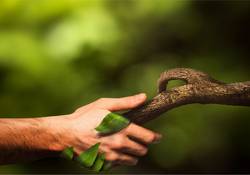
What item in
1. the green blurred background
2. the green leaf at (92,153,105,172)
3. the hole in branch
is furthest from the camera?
the green blurred background

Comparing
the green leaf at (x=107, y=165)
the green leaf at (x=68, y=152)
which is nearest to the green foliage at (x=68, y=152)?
the green leaf at (x=68, y=152)

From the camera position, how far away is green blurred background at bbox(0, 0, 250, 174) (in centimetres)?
228

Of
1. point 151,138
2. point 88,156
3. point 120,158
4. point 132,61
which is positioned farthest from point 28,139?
point 132,61

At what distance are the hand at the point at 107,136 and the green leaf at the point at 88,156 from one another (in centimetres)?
1

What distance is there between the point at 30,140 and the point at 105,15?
2.04 feet

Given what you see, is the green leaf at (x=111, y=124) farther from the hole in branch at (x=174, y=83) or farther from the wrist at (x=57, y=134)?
the hole in branch at (x=174, y=83)

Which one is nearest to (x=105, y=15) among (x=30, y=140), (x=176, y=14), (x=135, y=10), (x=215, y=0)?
(x=135, y=10)

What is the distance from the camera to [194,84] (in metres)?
1.93

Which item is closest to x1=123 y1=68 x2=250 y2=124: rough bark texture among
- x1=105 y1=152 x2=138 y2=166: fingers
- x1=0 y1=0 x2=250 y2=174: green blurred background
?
x1=105 y1=152 x2=138 y2=166: fingers

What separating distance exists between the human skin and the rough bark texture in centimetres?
3

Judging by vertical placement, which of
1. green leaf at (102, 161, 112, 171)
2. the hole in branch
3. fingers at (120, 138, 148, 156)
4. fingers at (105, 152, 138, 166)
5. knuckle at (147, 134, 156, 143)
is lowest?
green leaf at (102, 161, 112, 171)

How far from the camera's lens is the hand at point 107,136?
198 centimetres

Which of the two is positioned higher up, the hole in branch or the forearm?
the hole in branch

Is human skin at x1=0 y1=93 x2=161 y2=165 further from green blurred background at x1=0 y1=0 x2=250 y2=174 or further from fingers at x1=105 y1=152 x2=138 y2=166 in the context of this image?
green blurred background at x1=0 y1=0 x2=250 y2=174
